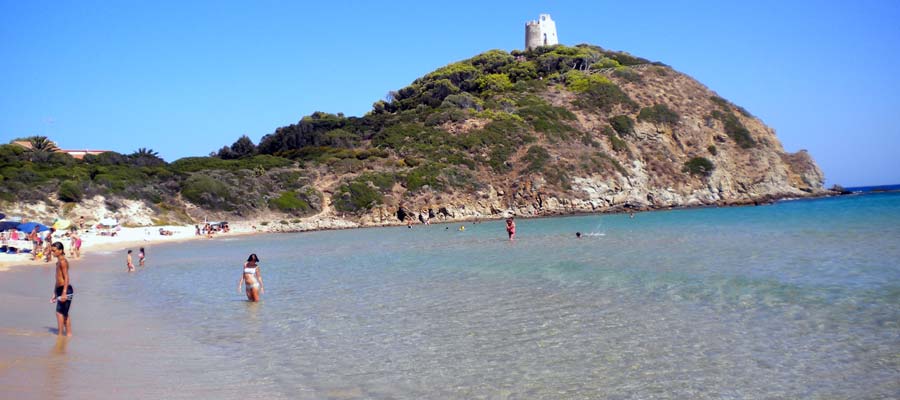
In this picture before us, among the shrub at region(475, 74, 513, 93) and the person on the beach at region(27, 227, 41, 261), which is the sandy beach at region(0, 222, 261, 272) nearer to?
the person on the beach at region(27, 227, 41, 261)

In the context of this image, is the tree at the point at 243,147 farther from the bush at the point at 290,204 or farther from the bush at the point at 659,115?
the bush at the point at 659,115

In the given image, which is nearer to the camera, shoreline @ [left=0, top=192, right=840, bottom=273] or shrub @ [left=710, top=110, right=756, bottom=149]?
shoreline @ [left=0, top=192, right=840, bottom=273]

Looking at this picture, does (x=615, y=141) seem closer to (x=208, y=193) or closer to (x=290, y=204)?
(x=290, y=204)

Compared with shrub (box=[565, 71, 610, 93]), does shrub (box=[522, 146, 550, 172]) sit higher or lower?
lower

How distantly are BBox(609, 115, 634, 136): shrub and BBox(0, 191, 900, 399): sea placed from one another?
55.9 m

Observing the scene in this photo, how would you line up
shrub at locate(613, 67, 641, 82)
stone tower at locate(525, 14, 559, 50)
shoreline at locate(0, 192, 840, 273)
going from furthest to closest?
stone tower at locate(525, 14, 559, 50) < shrub at locate(613, 67, 641, 82) < shoreline at locate(0, 192, 840, 273)

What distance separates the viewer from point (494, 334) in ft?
32.1

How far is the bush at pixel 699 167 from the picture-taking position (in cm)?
7175

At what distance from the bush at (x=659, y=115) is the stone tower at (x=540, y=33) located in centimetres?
3539

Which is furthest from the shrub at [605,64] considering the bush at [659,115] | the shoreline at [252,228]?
the shoreline at [252,228]

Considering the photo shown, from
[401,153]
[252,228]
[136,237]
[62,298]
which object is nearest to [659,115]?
[401,153]

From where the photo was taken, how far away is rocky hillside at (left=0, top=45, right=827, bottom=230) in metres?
56.1

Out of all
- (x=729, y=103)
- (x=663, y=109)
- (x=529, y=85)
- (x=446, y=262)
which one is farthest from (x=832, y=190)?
(x=446, y=262)

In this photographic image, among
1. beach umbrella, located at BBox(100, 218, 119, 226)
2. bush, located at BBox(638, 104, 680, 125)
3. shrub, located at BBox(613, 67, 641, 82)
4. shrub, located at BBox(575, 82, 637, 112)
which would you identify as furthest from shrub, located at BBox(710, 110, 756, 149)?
beach umbrella, located at BBox(100, 218, 119, 226)
